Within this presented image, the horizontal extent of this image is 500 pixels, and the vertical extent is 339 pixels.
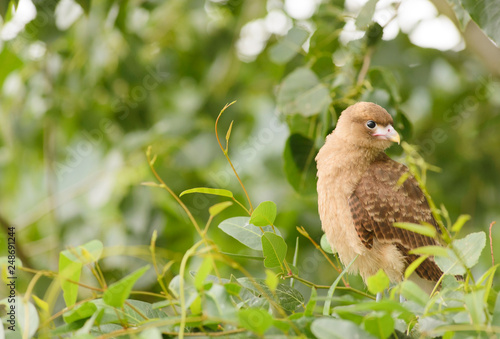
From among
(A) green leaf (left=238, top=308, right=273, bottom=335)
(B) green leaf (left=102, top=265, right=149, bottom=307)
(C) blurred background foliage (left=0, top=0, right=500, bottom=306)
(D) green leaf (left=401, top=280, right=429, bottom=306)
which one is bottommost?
(C) blurred background foliage (left=0, top=0, right=500, bottom=306)

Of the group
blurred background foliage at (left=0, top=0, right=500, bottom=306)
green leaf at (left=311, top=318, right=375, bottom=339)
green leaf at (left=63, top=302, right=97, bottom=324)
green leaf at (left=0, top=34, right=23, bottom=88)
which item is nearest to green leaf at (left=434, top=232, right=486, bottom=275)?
green leaf at (left=311, top=318, right=375, bottom=339)

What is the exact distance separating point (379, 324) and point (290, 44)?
4.99ft

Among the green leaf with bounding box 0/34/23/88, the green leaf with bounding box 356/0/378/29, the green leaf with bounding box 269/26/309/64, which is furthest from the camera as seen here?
the green leaf with bounding box 0/34/23/88

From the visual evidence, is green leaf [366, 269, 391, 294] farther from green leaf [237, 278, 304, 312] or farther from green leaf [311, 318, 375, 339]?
green leaf [237, 278, 304, 312]

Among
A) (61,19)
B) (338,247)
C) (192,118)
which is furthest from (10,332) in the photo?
(192,118)

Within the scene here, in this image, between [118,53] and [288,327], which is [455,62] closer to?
[118,53]

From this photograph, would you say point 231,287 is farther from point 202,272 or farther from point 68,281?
point 68,281

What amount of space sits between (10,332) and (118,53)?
2714 mm

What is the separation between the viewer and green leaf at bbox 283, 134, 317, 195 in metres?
2.09

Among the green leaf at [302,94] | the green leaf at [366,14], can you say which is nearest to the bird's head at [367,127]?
the green leaf at [302,94]

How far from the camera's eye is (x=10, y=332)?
1.25 meters

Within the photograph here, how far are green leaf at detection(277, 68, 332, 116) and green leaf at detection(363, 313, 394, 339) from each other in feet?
3.68

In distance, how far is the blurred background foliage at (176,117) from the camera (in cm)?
322

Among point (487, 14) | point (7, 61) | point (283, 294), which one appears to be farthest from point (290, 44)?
point (7, 61)
